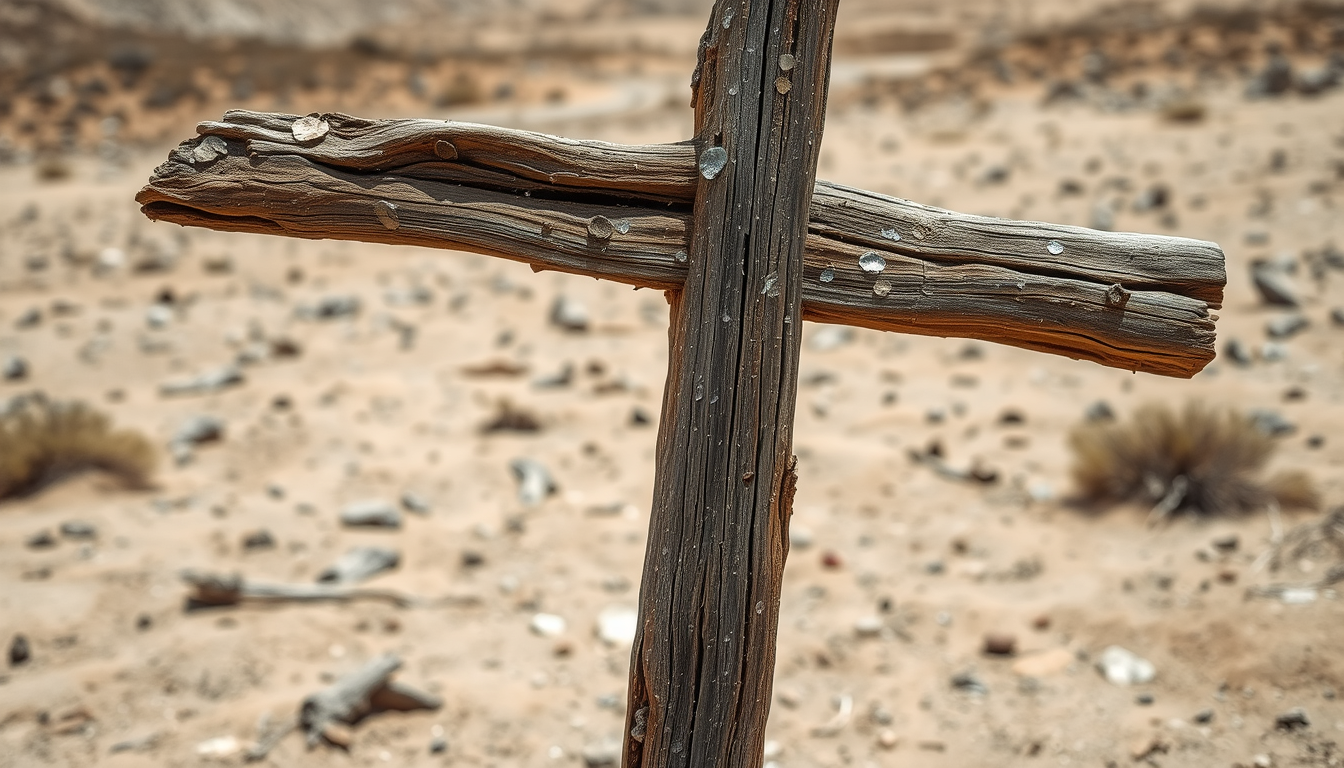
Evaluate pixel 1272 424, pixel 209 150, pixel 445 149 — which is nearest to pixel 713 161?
pixel 445 149

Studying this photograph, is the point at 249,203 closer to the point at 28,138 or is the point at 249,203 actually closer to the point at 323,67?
the point at 28,138

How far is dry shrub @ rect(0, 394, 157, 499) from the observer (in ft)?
16.0

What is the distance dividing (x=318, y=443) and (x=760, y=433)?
4.42 metres

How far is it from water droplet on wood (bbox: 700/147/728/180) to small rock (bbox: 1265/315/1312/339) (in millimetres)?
5760

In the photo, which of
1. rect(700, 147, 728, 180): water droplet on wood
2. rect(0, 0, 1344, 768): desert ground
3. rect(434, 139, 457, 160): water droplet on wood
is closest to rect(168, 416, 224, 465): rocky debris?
rect(0, 0, 1344, 768): desert ground

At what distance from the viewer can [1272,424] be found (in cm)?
503

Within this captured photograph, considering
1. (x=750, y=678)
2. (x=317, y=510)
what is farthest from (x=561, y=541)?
(x=750, y=678)

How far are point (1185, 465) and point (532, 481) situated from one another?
3.12 m

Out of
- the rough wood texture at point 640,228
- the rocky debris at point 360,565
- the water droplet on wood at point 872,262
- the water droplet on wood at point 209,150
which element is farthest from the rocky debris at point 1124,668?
the water droplet on wood at point 209,150

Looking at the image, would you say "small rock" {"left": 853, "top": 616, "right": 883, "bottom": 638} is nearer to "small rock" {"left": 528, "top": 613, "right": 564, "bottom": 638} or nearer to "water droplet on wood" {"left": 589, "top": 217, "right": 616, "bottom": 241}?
"small rock" {"left": 528, "top": 613, "right": 564, "bottom": 638}

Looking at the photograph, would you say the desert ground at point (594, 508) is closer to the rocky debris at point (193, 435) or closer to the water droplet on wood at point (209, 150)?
the rocky debris at point (193, 435)

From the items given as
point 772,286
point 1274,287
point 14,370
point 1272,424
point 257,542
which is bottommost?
point 257,542

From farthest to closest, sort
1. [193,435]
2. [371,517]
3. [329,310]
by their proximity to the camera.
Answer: [329,310] → [193,435] → [371,517]

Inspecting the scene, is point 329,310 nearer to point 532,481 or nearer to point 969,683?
point 532,481
